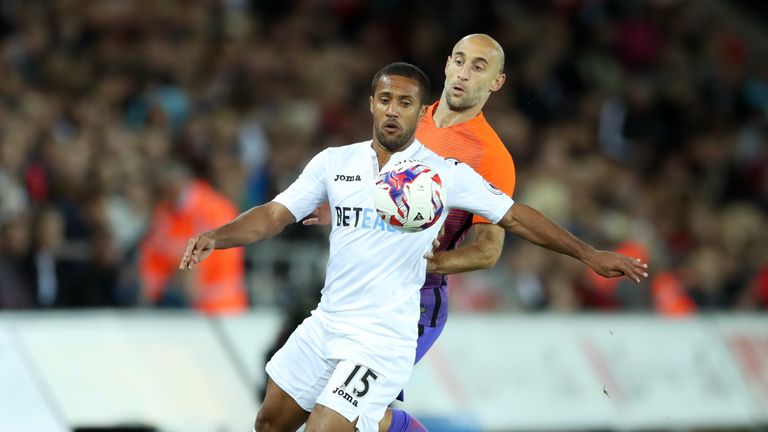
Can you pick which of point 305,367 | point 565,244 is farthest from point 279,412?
point 565,244

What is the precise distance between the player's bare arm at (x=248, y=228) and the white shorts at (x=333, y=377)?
551 mm

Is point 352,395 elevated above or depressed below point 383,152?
below

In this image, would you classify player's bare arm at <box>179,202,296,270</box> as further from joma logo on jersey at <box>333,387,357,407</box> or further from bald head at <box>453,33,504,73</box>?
bald head at <box>453,33,504,73</box>

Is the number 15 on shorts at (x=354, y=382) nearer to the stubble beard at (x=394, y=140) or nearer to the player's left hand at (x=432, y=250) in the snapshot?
the player's left hand at (x=432, y=250)

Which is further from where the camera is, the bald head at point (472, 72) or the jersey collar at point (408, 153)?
the bald head at point (472, 72)

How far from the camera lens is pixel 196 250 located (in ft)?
21.5

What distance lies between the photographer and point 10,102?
12695 millimetres

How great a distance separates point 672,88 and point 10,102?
10144 mm

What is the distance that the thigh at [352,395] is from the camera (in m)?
6.84

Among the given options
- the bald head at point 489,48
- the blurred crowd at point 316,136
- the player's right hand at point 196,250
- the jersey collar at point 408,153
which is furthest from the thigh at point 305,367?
the blurred crowd at point 316,136

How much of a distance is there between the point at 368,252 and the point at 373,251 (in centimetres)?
3

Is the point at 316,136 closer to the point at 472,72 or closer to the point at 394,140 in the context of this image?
the point at 472,72

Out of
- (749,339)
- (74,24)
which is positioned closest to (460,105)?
(74,24)

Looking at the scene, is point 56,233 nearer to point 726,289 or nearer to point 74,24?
point 74,24
